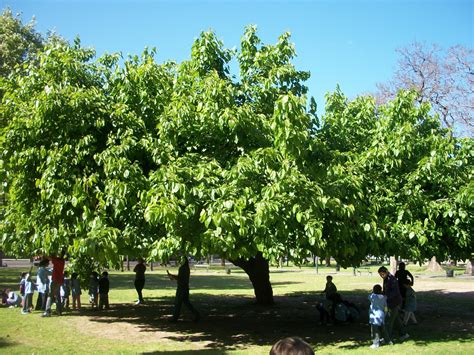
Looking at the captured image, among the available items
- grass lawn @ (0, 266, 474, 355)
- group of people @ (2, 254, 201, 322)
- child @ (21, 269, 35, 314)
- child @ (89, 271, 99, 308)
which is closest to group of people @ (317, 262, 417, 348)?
grass lawn @ (0, 266, 474, 355)

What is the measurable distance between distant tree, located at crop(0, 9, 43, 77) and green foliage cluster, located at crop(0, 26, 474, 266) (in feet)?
47.2

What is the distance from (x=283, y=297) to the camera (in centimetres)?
2167

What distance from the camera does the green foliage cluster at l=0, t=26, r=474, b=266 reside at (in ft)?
28.9

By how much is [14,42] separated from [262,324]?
19.2 metres

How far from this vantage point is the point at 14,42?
24.8m

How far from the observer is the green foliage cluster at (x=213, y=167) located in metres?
8.82

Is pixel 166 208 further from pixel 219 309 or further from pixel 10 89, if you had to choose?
pixel 219 309

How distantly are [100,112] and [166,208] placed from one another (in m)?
3.34

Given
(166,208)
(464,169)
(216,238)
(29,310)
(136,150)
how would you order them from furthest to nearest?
(29,310) → (464,169) → (136,150) → (216,238) → (166,208)

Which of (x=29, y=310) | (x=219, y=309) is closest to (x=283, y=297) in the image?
(x=219, y=309)

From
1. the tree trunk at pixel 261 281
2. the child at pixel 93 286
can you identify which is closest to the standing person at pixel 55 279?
the child at pixel 93 286

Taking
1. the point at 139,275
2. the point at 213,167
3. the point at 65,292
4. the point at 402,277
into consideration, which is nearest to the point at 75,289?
the point at 65,292

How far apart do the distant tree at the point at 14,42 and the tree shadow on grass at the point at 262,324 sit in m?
13.6

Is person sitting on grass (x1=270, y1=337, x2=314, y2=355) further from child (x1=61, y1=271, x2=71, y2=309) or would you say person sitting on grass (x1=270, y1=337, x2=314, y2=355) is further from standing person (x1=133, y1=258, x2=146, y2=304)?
standing person (x1=133, y1=258, x2=146, y2=304)
